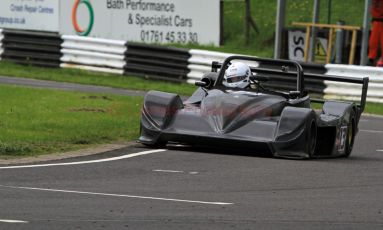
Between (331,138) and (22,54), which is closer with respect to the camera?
(331,138)

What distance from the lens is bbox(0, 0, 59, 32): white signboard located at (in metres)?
33.4

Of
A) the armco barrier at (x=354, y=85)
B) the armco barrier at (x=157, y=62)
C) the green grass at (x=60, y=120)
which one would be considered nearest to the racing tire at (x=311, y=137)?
the green grass at (x=60, y=120)

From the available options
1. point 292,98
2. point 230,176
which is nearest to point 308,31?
point 292,98

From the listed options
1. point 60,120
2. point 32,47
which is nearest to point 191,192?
point 60,120

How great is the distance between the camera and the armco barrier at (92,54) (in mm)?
27156

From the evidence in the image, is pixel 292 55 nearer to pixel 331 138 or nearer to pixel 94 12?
pixel 94 12

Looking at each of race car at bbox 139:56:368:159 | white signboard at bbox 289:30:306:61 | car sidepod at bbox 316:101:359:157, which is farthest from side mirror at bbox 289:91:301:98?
white signboard at bbox 289:30:306:61

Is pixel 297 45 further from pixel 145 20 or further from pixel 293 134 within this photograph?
pixel 293 134

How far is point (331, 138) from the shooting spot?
43.5ft

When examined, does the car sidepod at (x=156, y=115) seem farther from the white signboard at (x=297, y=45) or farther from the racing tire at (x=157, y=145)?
the white signboard at (x=297, y=45)

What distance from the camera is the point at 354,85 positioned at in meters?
23.3

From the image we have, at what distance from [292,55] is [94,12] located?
23.6 ft

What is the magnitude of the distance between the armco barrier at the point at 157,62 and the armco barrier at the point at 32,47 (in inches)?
88.8

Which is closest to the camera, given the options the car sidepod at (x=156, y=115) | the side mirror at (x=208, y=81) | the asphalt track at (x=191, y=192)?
the asphalt track at (x=191, y=192)
